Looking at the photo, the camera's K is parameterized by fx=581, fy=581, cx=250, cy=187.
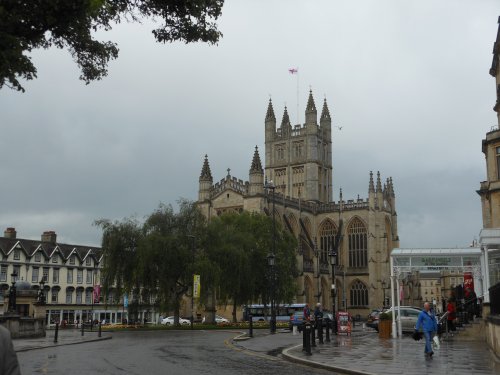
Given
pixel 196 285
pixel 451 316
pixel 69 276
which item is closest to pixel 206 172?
pixel 69 276

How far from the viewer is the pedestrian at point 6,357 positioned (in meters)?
3.98

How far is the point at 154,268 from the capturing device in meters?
42.0

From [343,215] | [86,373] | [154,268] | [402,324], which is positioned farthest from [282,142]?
[86,373]

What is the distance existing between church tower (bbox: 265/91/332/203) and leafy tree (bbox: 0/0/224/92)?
76704 mm

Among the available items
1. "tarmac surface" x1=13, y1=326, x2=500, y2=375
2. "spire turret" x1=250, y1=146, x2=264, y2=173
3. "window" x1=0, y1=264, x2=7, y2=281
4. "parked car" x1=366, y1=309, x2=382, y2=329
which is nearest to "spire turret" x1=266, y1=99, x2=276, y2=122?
"spire turret" x1=250, y1=146, x2=264, y2=173

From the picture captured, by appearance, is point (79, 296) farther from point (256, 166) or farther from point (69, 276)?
point (256, 166)

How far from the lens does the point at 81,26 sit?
10.5 metres

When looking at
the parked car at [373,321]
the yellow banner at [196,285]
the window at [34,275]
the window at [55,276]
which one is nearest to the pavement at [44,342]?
the yellow banner at [196,285]

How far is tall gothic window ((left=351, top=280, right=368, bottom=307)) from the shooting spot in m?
80.8

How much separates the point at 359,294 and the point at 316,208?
13721 mm

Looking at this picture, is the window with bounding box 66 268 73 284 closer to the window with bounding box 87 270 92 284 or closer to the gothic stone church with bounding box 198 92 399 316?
the window with bounding box 87 270 92 284

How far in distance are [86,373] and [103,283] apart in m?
30.7

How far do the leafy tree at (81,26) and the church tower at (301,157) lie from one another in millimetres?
76704

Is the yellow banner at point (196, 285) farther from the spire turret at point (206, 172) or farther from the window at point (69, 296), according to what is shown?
the window at point (69, 296)
